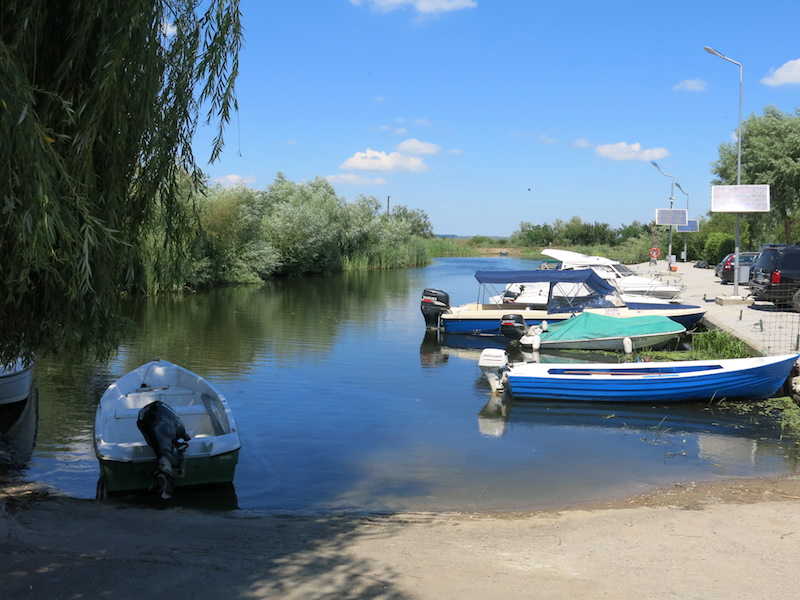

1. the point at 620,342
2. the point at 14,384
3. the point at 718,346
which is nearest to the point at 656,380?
the point at 718,346

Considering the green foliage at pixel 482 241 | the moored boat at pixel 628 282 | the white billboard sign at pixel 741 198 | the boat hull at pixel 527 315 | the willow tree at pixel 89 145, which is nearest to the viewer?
the willow tree at pixel 89 145

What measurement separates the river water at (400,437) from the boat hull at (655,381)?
299 millimetres

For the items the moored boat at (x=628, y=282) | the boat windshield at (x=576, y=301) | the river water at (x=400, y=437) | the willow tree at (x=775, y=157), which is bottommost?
the river water at (x=400, y=437)

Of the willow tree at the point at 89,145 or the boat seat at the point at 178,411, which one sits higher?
the willow tree at the point at 89,145

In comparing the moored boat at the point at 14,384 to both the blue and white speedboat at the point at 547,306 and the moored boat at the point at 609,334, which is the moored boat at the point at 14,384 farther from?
the blue and white speedboat at the point at 547,306

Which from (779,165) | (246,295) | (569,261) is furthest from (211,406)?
(779,165)

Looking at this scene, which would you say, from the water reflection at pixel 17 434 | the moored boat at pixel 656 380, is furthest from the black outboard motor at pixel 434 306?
the water reflection at pixel 17 434

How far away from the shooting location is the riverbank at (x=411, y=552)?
5.76 m

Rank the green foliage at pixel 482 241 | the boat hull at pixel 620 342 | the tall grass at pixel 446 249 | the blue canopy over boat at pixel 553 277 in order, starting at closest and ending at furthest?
the boat hull at pixel 620 342, the blue canopy over boat at pixel 553 277, the tall grass at pixel 446 249, the green foliage at pixel 482 241

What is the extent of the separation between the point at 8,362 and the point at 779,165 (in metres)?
37.2

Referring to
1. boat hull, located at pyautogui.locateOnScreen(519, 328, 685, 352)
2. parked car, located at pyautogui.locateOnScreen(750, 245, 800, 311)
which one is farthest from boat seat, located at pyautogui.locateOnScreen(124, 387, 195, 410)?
parked car, located at pyautogui.locateOnScreen(750, 245, 800, 311)

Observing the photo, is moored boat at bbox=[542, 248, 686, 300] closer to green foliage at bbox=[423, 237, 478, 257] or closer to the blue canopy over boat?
the blue canopy over boat

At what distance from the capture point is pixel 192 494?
970cm

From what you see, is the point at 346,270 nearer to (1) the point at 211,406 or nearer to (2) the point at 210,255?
(2) the point at 210,255
